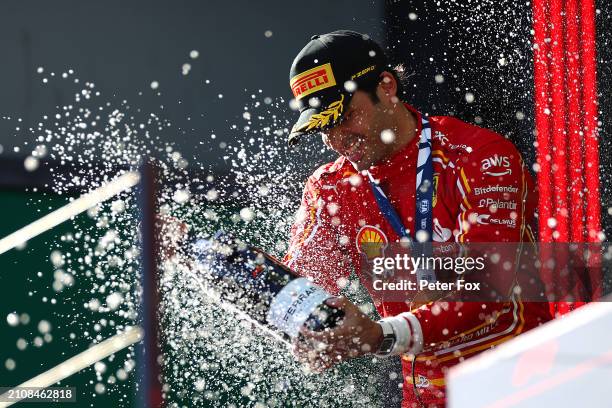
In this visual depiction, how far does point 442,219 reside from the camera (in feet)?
4.72

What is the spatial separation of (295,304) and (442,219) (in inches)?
15.6

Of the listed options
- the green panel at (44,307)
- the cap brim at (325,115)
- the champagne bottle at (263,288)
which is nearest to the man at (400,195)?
the cap brim at (325,115)

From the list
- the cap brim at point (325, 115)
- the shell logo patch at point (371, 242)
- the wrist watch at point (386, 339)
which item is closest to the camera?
the wrist watch at point (386, 339)

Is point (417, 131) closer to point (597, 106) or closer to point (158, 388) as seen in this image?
point (597, 106)

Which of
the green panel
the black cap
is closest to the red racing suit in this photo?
the black cap

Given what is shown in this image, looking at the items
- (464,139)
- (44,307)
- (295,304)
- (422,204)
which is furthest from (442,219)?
(44,307)

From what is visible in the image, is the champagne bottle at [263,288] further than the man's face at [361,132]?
No

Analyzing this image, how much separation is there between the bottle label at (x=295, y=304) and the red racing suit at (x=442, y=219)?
0.23 meters

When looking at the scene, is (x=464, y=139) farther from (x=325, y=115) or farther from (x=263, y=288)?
(x=263, y=288)

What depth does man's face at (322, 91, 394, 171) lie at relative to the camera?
1.45m

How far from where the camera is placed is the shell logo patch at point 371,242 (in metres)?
1.52

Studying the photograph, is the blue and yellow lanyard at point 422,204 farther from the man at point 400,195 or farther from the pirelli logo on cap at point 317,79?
the pirelli logo on cap at point 317,79

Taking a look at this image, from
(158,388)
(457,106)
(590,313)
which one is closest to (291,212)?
(457,106)

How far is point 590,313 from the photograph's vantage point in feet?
1.23
